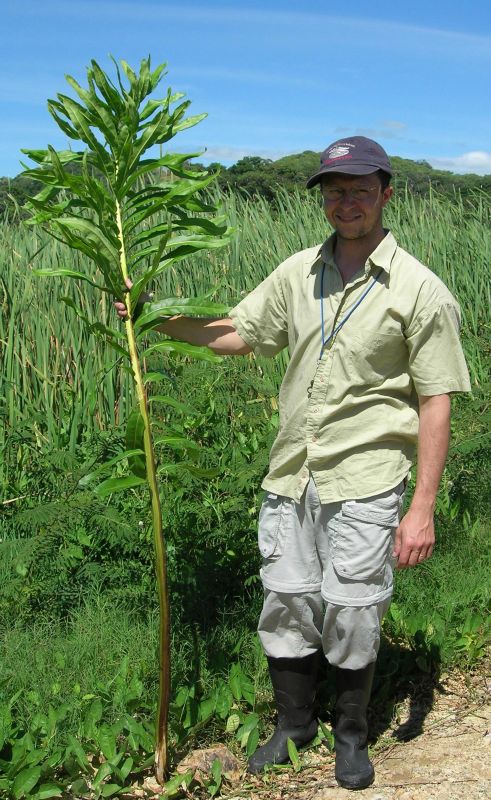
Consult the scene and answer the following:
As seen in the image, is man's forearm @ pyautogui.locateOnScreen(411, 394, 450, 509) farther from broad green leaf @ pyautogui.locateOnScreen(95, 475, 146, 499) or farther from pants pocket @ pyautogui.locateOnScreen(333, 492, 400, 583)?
broad green leaf @ pyautogui.locateOnScreen(95, 475, 146, 499)

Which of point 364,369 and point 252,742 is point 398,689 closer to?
point 252,742

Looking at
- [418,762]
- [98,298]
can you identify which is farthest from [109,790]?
[98,298]

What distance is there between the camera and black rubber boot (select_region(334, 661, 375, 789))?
288 centimetres

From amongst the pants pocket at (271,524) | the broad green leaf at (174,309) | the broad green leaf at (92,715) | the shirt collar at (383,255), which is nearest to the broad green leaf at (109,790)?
the broad green leaf at (92,715)

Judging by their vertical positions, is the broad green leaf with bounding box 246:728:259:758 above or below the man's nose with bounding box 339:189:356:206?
below

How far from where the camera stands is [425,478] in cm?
269

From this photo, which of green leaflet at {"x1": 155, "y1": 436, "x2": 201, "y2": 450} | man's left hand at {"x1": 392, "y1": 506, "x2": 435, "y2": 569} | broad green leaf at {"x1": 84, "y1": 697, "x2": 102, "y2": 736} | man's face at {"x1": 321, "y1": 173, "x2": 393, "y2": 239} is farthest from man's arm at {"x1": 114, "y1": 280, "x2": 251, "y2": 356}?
broad green leaf at {"x1": 84, "y1": 697, "x2": 102, "y2": 736}

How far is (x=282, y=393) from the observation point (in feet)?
9.68

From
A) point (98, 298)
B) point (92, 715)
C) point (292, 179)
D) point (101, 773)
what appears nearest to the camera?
point (101, 773)

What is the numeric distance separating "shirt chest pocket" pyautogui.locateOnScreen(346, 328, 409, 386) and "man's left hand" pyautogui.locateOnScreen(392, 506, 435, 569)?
41cm

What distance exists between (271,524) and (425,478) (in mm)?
532

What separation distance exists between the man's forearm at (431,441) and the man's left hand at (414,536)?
35 mm

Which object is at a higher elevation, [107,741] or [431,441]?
[431,441]

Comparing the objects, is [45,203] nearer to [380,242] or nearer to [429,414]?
[380,242]
